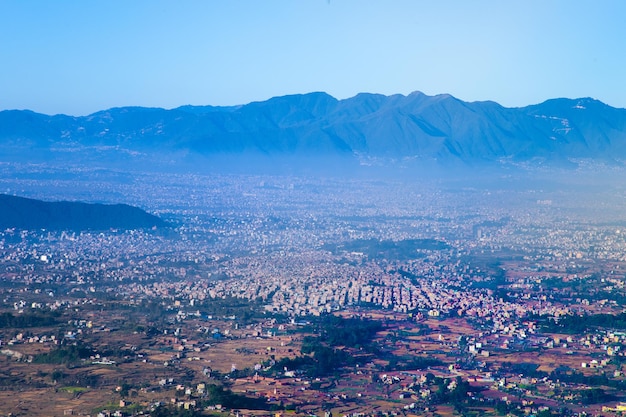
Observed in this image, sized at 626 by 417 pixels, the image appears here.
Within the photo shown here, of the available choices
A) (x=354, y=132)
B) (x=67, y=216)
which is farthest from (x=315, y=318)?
(x=354, y=132)

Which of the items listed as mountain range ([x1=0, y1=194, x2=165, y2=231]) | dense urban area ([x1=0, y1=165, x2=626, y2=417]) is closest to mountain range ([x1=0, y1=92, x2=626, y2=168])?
mountain range ([x1=0, y1=194, x2=165, y2=231])

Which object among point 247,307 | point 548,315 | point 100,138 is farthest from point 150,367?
point 100,138

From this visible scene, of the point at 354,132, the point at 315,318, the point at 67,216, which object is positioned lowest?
the point at 315,318

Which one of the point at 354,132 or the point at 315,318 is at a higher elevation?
the point at 354,132

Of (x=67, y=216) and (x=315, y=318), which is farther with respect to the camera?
(x=67, y=216)

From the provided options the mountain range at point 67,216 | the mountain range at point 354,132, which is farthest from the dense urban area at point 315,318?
the mountain range at point 354,132

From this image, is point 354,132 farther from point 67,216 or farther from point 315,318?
point 315,318

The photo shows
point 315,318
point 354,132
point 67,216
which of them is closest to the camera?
point 315,318

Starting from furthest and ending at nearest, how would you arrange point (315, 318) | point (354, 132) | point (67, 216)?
point (354, 132)
point (67, 216)
point (315, 318)
